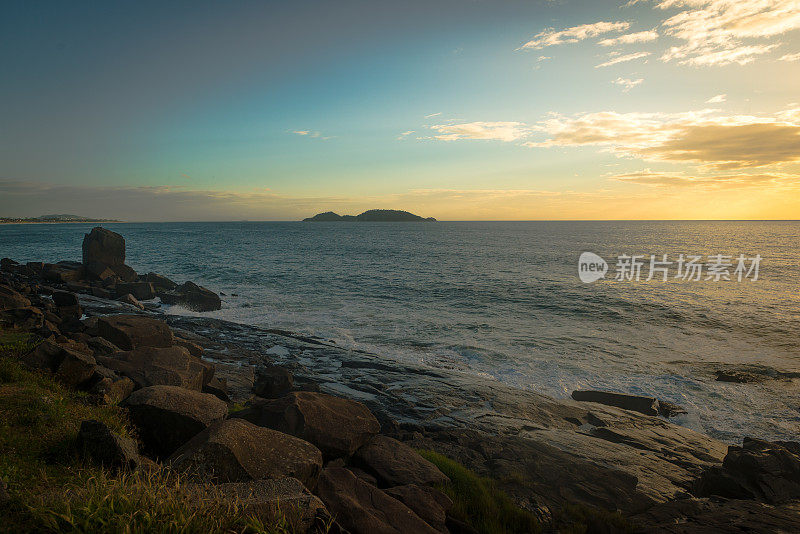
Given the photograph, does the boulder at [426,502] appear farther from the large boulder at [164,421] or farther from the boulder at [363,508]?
the large boulder at [164,421]

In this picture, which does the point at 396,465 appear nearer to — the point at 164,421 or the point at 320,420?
the point at 320,420

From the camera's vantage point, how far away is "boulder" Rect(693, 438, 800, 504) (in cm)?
978

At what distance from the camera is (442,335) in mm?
26656

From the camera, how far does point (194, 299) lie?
3331cm

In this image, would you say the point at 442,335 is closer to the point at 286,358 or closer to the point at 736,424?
the point at 286,358

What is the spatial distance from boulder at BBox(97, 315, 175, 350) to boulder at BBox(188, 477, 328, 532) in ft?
43.2

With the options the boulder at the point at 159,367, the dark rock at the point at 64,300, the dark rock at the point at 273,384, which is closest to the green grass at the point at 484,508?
the dark rock at the point at 273,384

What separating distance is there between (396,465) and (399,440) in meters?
3.14

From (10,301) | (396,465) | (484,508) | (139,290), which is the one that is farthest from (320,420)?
(139,290)

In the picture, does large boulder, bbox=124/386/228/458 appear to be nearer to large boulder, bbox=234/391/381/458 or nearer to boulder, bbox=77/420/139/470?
large boulder, bbox=234/391/381/458

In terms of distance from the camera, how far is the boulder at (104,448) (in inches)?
263

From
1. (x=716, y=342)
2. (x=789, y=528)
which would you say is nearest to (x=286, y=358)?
(x=789, y=528)

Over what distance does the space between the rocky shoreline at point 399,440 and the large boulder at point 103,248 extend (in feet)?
85.9

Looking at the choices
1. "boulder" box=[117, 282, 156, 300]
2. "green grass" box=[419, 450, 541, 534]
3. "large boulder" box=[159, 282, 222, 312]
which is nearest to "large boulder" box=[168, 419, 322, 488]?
"green grass" box=[419, 450, 541, 534]
